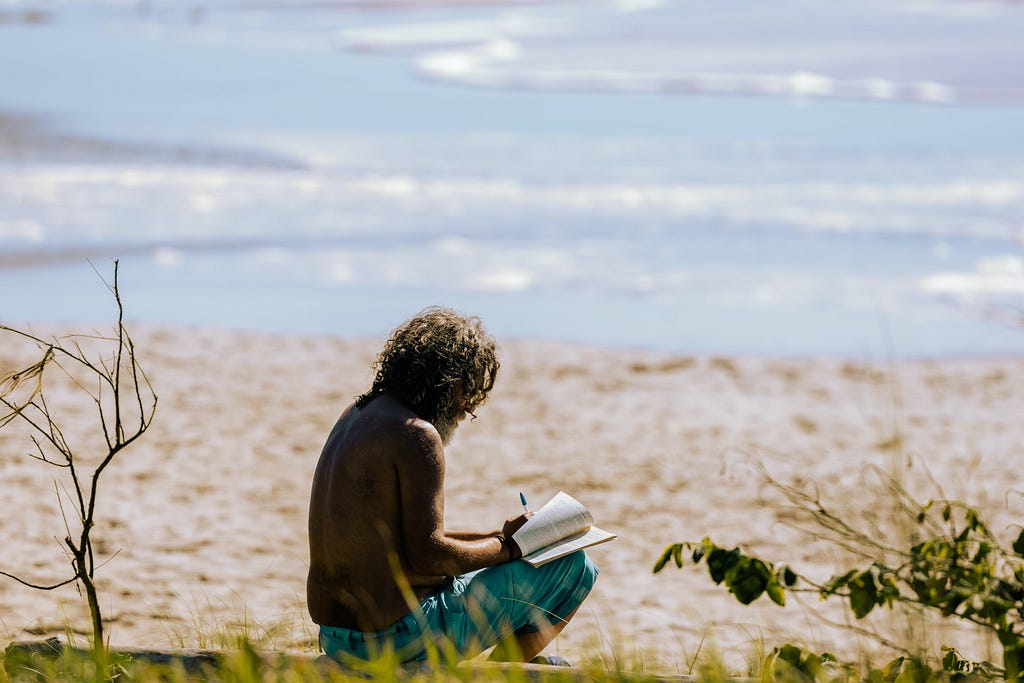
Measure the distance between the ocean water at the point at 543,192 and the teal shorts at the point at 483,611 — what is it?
561cm

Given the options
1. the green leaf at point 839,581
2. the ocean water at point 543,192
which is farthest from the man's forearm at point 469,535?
the ocean water at point 543,192

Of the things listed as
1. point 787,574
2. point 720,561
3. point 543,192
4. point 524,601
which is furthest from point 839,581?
point 543,192

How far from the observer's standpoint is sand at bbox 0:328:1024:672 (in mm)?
5062

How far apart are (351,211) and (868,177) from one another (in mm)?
6019

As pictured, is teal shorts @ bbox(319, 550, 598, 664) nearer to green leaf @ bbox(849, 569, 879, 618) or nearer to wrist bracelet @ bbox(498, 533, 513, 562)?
wrist bracelet @ bbox(498, 533, 513, 562)

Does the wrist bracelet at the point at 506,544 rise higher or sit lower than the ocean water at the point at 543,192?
lower

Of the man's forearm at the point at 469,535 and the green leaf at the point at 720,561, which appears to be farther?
the man's forearm at the point at 469,535

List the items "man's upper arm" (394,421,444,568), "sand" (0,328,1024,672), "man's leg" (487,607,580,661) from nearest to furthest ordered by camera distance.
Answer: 1. "man's upper arm" (394,421,444,568)
2. "man's leg" (487,607,580,661)
3. "sand" (0,328,1024,672)

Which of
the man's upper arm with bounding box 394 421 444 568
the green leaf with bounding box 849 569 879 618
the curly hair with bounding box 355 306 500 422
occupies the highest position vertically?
the curly hair with bounding box 355 306 500 422

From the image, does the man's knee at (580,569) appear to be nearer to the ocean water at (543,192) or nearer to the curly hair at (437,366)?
the curly hair at (437,366)

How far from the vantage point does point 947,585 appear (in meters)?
3.22

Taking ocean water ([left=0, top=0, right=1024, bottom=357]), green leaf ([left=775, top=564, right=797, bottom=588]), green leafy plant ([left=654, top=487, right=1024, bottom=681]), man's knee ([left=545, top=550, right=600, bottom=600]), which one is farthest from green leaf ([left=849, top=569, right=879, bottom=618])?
ocean water ([left=0, top=0, right=1024, bottom=357])

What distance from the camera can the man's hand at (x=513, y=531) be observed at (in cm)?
376

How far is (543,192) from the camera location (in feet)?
47.0
